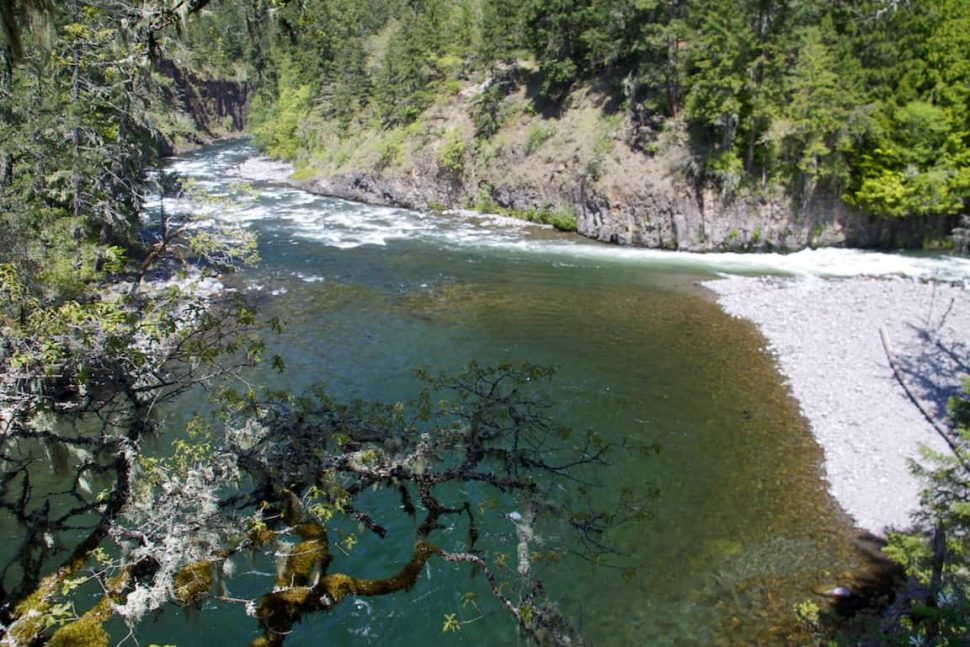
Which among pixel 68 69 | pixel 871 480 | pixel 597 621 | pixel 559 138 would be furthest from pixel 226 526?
pixel 559 138

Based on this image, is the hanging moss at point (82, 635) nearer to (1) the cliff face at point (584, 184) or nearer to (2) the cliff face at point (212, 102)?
(1) the cliff face at point (584, 184)

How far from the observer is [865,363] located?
1827 centimetres

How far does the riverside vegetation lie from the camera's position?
5492 millimetres

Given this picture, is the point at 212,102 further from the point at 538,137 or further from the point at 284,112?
the point at 538,137

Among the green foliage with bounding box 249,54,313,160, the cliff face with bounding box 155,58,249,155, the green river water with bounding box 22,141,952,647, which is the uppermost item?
the cliff face with bounding box 155,58,249,155

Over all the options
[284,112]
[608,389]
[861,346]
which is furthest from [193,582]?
[284,112]

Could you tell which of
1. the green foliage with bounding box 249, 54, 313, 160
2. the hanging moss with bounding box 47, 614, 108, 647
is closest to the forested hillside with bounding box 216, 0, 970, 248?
the hanging moss with bounding box 47, 614, 108, 647

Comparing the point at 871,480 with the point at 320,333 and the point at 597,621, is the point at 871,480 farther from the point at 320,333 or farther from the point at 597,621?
the point at 320,333

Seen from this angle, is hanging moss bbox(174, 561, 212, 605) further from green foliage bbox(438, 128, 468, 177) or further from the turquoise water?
green foliage bbox(438, 128, 468, 177)

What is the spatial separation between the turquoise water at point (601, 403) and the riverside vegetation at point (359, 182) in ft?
2.98

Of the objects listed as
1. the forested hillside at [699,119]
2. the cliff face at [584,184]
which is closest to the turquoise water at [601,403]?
the cliff face at [584,184]

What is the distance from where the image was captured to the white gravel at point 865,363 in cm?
1314

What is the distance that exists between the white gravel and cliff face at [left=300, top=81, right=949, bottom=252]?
6400mm

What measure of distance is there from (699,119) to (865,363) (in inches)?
790
